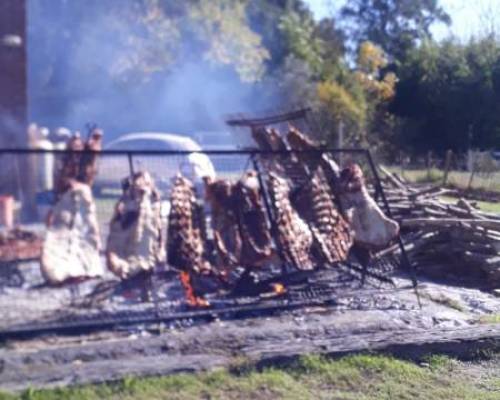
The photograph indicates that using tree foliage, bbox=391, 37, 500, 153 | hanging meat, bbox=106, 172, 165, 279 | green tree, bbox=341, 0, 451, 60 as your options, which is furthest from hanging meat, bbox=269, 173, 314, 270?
green tree, bbox=341, 0, 451, 60

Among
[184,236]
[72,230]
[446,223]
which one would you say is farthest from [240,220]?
[446,223]

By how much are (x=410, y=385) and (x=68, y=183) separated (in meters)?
3.50

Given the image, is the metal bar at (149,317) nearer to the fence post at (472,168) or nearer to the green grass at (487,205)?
the green grass at (487,205)

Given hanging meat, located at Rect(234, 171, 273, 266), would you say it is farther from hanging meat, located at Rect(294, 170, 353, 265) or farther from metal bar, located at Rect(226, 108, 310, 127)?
metal bar, located at Rect(226, 108, 310, 127)

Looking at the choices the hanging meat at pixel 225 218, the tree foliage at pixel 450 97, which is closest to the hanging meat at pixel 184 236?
the hanging meat at pixel 225 218

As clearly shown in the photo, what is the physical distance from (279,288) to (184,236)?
1.38m

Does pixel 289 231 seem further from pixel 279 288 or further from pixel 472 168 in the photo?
pixel 472 168

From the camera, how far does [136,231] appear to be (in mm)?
7977

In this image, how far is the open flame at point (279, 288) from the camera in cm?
905

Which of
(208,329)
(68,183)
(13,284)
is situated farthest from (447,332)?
(13,284)

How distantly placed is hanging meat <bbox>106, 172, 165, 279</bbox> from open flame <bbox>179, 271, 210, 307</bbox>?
0.48 meters

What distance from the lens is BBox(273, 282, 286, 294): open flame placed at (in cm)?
905

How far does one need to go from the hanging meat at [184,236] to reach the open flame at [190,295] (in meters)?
0.19

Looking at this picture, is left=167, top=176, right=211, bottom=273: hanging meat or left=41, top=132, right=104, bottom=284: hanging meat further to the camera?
left=167, top=176, right=211, bottom=273: hanging meat
